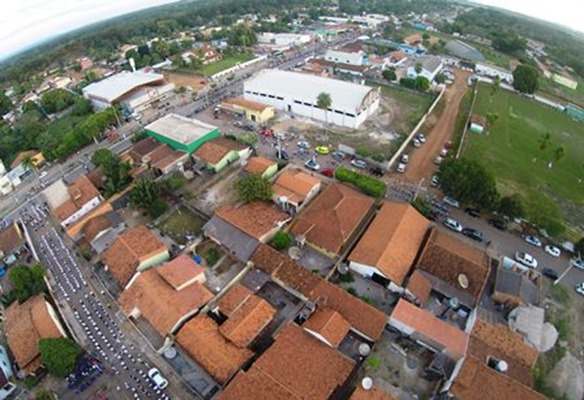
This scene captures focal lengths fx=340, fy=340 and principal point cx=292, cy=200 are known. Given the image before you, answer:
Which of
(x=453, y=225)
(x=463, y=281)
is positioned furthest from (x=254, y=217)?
(x=453, y=225)

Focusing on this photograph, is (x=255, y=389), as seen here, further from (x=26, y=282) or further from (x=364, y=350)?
(x=26, y=282)

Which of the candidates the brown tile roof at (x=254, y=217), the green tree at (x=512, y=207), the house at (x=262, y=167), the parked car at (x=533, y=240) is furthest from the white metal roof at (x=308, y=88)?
the parked car at (x=533, y=240)

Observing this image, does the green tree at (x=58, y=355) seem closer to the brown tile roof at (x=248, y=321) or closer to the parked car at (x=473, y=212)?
the brown tile roof at (x=248, y=321)

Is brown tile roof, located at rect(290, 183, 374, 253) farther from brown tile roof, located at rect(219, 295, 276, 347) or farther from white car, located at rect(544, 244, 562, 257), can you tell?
white car, located at rect(544, 244, 562, 257)

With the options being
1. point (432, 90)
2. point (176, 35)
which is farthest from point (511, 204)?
point (176, 35)

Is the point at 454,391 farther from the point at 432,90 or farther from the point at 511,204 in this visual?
the point at 432,90

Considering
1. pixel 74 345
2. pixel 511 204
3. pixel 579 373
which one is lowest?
pixel 579 373
